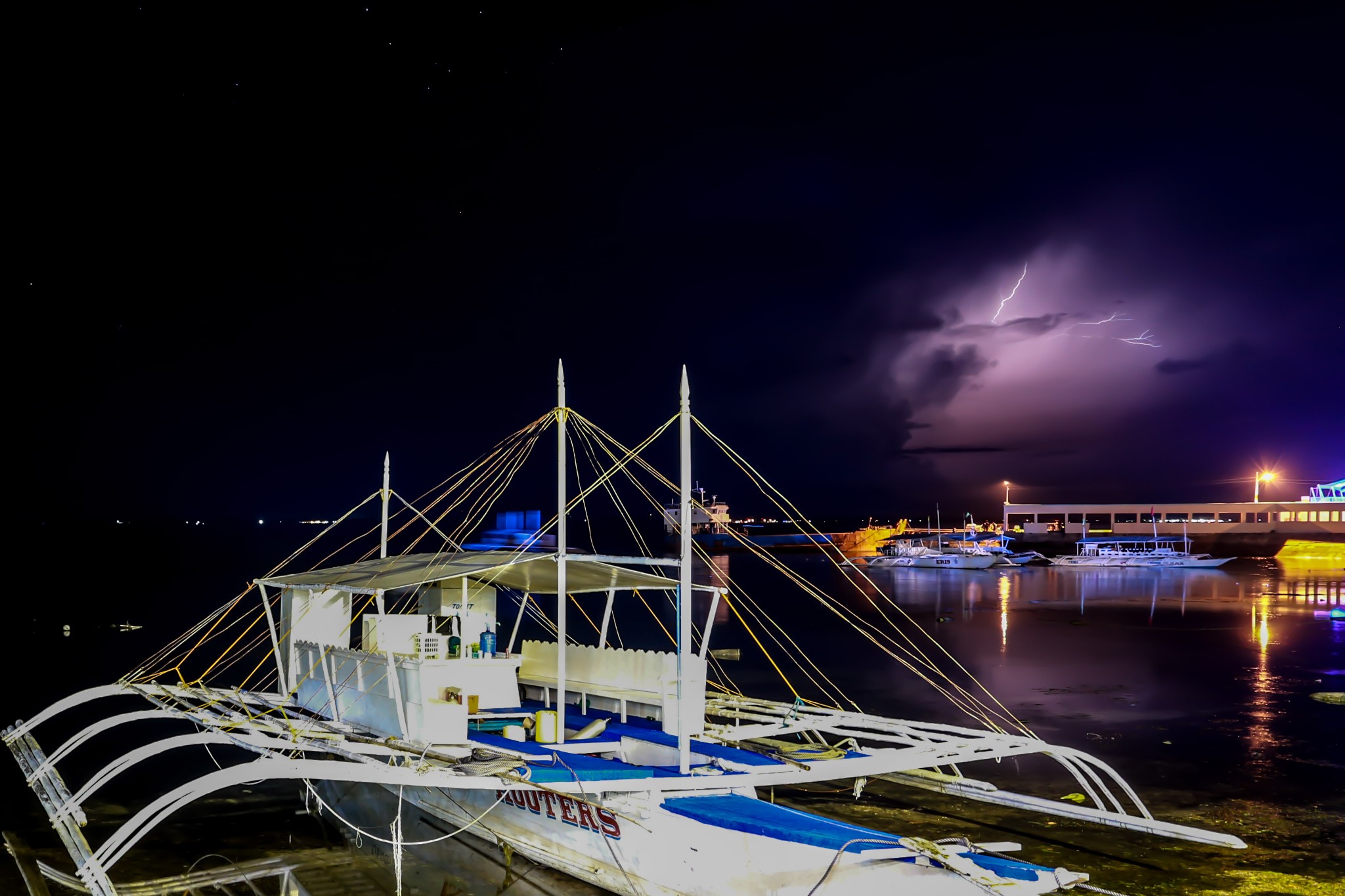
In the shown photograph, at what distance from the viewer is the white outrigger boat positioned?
1044 centimetres

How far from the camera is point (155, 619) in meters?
55.0

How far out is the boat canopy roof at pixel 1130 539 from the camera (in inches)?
4400

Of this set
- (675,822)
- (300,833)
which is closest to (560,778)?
(675,822)

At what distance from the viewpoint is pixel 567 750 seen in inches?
553

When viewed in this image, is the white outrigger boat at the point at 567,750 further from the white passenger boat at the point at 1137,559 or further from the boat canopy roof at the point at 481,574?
the white passenger boat at the point at 1137,559

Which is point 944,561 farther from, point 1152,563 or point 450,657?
point 450,657

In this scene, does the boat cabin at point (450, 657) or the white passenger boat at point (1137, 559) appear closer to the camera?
the boat cabin at point (450, 657)

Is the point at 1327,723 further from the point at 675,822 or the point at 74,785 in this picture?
the point at 74,785

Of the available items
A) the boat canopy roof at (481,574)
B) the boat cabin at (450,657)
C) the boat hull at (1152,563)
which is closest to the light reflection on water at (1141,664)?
the boat cabin at (450,657)

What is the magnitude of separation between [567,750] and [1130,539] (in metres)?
123

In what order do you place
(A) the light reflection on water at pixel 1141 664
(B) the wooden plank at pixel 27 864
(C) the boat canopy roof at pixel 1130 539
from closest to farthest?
(B) the wooden plank at pixel 27 864 < (A) the light reflection on water at pixel 1141 664 < (C) the boat canopy roof at pixel 1130 539

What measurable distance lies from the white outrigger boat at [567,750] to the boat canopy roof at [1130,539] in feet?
340

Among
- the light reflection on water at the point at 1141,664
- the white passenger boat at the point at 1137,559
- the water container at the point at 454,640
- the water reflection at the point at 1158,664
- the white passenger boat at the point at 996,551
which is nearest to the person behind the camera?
the water container at the point at 454,640

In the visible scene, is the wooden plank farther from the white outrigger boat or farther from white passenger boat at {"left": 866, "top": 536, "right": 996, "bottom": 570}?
white passenger boat at {"left": 866, "top": 536, "right": 996, "bottom": 570}
